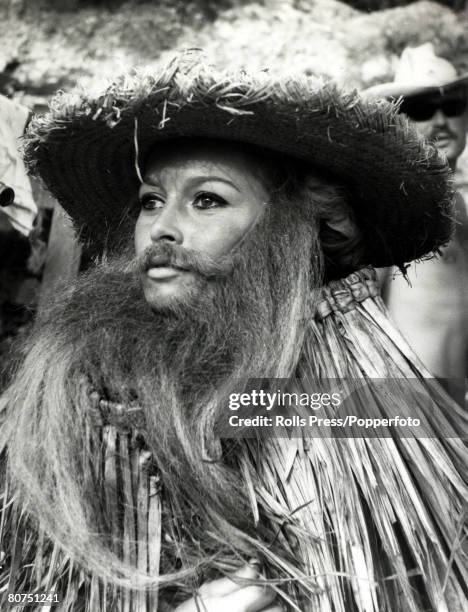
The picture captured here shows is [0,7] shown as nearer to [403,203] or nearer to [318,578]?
[403,203]

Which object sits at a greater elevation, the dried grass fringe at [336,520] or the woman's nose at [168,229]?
the woman's nose at [168,229]

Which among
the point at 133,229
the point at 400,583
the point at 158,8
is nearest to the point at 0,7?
the point at 158,8

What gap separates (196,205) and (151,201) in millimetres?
128

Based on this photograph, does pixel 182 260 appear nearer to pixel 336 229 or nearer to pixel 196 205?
pixel 196 205

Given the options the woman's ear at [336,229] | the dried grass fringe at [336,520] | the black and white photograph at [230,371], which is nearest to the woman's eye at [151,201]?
the black and white photograph at [230,371]

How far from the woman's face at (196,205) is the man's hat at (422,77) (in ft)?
1.87

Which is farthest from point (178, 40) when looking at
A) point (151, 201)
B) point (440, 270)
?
point (440, 270)

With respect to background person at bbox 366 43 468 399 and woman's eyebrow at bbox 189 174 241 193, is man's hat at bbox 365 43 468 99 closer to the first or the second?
background person at bbox 366 43 468 399

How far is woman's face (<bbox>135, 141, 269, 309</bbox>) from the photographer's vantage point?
1346 mm

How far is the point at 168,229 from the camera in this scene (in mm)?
1340

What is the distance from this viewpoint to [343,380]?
4.41 ft

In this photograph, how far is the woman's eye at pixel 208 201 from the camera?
138 centimetres

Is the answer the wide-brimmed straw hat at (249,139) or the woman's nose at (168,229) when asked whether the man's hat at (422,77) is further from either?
the woman's nose at (168,229)

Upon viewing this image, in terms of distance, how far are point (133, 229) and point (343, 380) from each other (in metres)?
0.56
